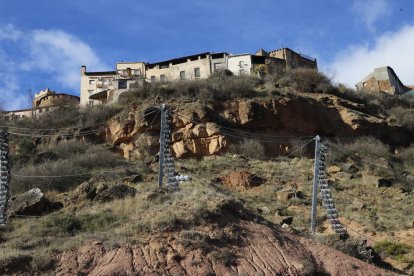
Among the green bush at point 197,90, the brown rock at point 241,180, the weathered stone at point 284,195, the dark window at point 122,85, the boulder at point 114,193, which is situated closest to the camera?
the boulder at point 114,193

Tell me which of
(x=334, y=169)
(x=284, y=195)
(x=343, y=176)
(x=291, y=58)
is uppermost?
(x=291, y=58)

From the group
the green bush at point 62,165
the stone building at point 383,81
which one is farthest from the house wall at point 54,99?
the stone building at point 383,81

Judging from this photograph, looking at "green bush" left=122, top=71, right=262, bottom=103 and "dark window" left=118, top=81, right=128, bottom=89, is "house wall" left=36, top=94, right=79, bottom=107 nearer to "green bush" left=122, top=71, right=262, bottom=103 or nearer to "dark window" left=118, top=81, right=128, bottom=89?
"dark window" left=118, top=81, right=128, bottom=89

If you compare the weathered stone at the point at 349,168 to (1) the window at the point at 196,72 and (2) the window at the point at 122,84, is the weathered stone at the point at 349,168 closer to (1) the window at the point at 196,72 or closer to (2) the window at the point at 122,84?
(1) the window at the point at 196,72

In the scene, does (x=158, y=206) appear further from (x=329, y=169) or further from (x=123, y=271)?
(x=329, y=169)

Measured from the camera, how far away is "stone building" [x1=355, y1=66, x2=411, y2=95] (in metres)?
64.6

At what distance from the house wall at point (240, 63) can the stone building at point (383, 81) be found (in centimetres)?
1327

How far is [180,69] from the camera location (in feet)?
205

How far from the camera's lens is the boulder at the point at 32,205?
22.6m

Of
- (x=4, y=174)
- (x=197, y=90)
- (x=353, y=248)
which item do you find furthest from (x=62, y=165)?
(x=353, y=248)

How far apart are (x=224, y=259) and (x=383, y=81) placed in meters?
57.1

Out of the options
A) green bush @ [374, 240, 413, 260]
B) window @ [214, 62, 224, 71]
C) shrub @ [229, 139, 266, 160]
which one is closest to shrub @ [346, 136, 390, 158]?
shrub @ [229, 139, 266, 160]

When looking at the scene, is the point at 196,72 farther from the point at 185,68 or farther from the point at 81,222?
the point at 81,222

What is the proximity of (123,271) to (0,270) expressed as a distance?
2667 mm
